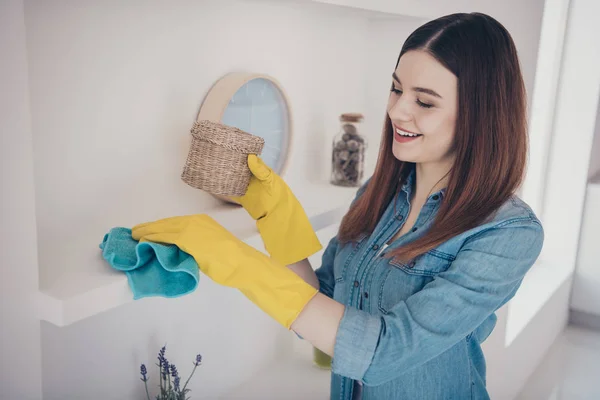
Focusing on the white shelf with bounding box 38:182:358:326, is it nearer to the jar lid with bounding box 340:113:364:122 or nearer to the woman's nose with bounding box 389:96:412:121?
the woman's nose with bounding box 389:96:412:121

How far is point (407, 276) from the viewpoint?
1048 mm

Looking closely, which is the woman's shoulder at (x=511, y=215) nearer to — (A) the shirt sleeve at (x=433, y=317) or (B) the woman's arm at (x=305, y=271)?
(A) the shirt sleeve at (x=433, y=317)

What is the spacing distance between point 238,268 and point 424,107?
41 cm

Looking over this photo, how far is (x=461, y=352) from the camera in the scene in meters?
1.10

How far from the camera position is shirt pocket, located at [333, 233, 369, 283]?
46.4 inches

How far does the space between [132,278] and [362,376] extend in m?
0.36

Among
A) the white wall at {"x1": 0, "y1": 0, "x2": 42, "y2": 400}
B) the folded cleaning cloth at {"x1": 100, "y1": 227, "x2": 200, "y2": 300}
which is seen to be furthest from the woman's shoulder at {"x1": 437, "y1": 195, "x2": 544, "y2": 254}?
the white wall at {"x1": 0, "y1": 0, "x2": 42, "y2": 400}

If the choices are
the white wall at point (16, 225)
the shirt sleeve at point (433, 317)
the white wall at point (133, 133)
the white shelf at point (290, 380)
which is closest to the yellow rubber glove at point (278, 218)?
the white wall at point (133, 133)

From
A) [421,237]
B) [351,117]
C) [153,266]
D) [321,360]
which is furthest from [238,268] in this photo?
[321,360]

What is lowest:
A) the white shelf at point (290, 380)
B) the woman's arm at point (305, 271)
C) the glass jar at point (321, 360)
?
the white shelf at point (290, 380)

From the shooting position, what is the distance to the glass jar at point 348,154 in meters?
1.56

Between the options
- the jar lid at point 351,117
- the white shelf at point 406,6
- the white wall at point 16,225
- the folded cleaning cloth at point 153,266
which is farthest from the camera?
the jar lid at point 351,117

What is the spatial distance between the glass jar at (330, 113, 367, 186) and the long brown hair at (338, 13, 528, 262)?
496 mm

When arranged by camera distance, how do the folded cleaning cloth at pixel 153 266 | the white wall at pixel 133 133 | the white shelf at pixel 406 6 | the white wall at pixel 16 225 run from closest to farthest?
the white wall at pixel 16 225 → the folded cleaning cloth at pixel 153 266 → the white wall at pixel 133 133 → the white shelf at pixel 406 6
